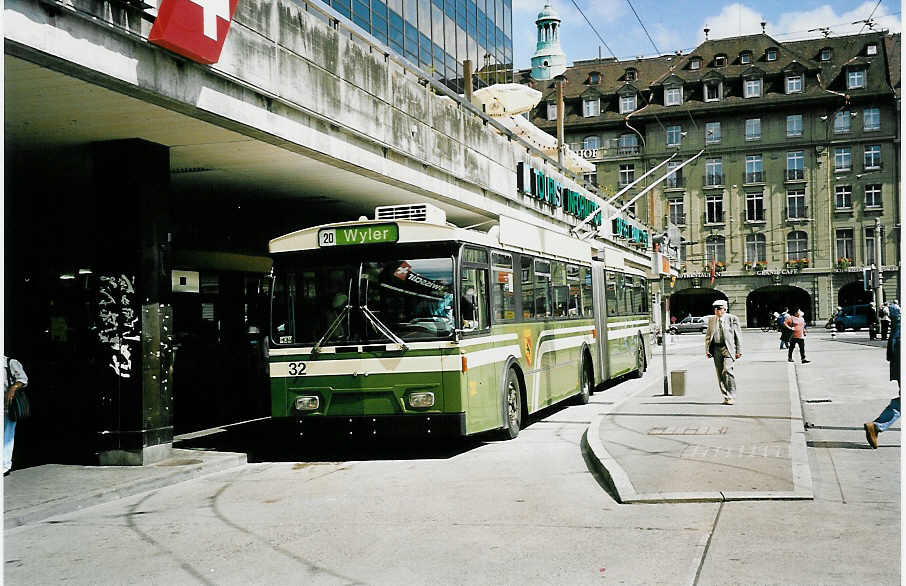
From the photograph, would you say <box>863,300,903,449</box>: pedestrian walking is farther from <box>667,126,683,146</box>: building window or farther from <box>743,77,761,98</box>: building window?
<box>743,77,761,98</box>: building window

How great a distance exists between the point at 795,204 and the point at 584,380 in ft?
199

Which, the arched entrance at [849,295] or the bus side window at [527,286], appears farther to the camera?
the arched entrance at [849,295]

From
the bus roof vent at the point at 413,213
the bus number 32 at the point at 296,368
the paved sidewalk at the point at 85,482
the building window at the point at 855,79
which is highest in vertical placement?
the building window at the point at 855,79

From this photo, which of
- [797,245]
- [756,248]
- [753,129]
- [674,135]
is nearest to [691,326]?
[756,248]

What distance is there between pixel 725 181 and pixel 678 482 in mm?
69831

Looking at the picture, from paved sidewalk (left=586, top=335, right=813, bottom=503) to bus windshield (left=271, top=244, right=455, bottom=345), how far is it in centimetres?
254

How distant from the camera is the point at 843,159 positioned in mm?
71938

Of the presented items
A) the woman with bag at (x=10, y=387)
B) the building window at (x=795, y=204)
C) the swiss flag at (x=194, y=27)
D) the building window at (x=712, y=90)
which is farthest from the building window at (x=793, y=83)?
the woman with bag at (x=10, y=387)

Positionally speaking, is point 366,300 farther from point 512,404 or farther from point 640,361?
point 640,361

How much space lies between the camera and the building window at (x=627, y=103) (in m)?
78.4

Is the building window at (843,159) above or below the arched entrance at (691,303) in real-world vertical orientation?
above

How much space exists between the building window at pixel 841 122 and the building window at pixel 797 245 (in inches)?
A: 313

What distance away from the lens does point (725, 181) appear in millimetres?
75375

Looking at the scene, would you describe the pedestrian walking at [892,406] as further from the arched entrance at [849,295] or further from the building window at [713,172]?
the building window at [713,172]
